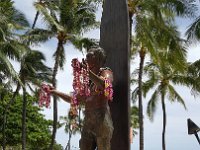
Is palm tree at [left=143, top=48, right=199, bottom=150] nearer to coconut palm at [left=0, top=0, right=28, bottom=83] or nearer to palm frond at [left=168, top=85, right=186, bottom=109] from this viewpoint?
palm frond at [left=168, top=85, right=186, bottom=109]

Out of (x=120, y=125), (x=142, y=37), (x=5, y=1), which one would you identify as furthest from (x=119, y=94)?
(x=5, y=1)

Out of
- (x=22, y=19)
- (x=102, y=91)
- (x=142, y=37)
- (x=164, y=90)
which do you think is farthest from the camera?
(x=164, y=90)

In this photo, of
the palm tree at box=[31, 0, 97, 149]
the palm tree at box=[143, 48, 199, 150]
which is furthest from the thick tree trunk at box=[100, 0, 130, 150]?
the palm tree at box=[143, 48, 199, 150]

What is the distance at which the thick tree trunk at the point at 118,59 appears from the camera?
522 centimetres

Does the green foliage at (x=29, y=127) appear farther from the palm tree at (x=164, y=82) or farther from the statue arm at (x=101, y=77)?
the statue arm at (x=101, y=77)

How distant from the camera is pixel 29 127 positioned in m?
31.6

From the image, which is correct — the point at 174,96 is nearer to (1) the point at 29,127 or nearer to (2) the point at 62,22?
(2) the point at 62,22

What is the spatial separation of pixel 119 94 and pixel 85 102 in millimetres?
473

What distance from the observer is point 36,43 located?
22125 millimetres

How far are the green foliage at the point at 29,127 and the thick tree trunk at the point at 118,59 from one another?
25603 millimetres

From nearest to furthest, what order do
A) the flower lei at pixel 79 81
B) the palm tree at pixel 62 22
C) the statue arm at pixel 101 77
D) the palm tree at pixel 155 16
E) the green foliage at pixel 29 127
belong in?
the flower lei at pixel 79 81 → the statue arm at pixel 101 77 → the palm tree at pixel 155 16 → the palm tree at pixel 62 22 → the green foliage at pixel 29 127

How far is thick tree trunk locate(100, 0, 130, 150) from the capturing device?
522cm

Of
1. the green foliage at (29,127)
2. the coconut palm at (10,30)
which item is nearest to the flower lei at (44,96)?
the coconut palm at (10,30)

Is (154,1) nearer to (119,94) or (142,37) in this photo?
(142,37)
